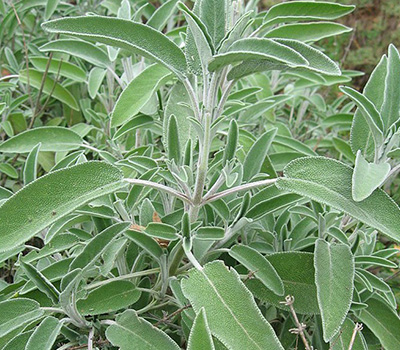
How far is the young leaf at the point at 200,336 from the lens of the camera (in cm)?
74

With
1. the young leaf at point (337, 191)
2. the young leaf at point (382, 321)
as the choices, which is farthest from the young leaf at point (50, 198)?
the young leaf at point (382, 321)

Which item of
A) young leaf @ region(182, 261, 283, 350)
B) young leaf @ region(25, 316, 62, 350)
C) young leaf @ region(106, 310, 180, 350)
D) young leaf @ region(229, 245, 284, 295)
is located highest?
young leaf @ region(182, 261, 283, 350)

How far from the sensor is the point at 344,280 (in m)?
0.93

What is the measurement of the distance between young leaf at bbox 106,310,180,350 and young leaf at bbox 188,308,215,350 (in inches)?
6.0

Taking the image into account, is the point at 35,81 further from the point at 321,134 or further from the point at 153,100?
the point at 321,134

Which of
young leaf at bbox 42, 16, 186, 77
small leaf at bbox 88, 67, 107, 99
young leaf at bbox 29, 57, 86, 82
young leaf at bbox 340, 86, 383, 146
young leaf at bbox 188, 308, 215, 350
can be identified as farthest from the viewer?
young leaf at bbox 29, 57, 86, 82

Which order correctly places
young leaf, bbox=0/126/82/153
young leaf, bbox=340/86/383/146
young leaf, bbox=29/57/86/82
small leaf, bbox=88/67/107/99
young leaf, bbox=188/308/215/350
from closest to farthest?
young leaf, bbox=188/308/215/350 < young leaf, bbox=340/86/383/146 < young leaf, bbox=0/126/82/153 < small leaf, bbox=88/67/107/99 < young leaf, bbox=29/57/86/82

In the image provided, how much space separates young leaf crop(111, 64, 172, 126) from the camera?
3.68 ft

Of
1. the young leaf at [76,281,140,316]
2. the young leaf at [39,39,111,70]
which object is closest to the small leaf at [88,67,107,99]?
the young leaf at [39,39,111,70]

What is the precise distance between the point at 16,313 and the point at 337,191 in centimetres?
59

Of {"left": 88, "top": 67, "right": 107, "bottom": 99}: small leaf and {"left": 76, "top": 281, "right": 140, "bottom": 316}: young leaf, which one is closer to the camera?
{"left": 76, "top": 281, "right": 140, "bottom": 316}: young leaf

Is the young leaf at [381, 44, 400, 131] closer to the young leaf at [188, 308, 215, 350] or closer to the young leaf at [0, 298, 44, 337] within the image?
the young leaf at [188, 308, 215, 350]

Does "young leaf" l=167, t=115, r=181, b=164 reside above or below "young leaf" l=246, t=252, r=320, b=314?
above

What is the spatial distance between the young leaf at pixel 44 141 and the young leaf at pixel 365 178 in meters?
0.78
